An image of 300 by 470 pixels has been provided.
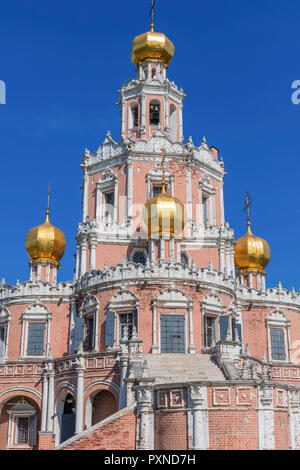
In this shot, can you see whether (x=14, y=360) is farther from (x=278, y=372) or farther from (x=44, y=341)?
(x=278, y=372)

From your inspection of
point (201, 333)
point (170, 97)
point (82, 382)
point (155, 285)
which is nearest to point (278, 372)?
point (201, 333)

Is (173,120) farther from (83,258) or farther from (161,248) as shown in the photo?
(161,248)

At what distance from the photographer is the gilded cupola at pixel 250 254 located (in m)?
49.1

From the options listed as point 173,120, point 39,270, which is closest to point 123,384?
point 39,270

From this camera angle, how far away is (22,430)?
122 ft

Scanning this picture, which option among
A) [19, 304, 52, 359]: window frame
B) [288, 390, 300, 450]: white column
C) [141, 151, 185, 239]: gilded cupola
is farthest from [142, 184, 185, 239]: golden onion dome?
[288, 390, 300, 450]: white column

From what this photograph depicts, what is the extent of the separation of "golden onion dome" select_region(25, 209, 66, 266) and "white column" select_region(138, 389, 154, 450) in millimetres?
25725

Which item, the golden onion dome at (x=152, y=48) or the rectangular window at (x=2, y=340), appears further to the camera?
the golden onion dome at (x=152, y=48)

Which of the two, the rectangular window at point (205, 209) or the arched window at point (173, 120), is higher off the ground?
the arched window at point (173, 120)

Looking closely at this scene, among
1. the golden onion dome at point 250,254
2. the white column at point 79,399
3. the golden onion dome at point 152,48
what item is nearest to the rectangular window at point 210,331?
the white column at point 79,399

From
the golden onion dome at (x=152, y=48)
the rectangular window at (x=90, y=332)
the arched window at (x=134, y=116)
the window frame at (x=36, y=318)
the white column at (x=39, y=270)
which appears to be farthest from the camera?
the golden onion dome at (x=152, y=48)

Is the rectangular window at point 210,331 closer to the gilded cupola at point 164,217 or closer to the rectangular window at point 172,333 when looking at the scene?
the rectangular window at point 172,333

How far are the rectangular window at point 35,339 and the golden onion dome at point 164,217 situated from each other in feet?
32.3

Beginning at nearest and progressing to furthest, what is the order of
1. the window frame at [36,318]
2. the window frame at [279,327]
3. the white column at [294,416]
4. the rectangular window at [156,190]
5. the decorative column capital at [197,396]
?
1. the decorative column capital at [197,396]
2. the white column at [294,416]
3. the window frame at [36,318]
4. the window frame at [279,327]
5. the rectangular window at [156,190]
